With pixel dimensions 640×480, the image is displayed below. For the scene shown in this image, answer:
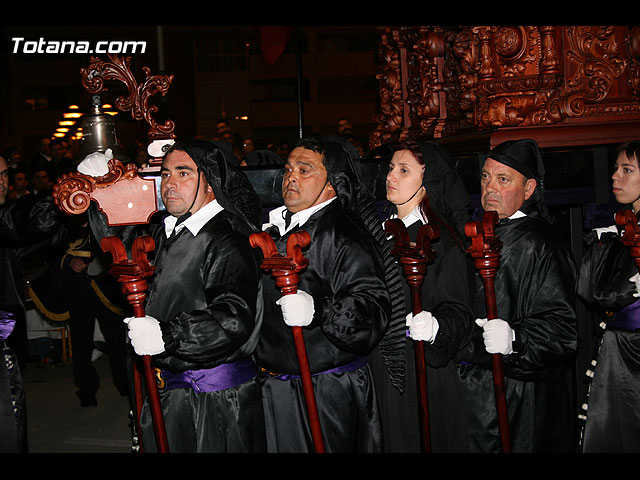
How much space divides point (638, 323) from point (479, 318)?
2.45 feet

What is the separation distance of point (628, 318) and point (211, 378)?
1.93 m

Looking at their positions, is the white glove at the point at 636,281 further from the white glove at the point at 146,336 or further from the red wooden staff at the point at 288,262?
the white glove at the point at 146,336

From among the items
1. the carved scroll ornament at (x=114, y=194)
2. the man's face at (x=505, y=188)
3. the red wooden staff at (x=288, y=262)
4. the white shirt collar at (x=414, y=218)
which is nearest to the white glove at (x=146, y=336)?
the red wooden staff at (x=288, y=262)

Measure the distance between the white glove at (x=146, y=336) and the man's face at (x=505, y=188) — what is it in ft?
5.36

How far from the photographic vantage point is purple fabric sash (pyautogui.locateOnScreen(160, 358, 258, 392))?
121 inches

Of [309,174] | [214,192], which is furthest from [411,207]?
[214,192]

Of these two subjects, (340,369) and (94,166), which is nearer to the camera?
(340,369)

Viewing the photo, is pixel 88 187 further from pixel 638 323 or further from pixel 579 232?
pixel 579 232

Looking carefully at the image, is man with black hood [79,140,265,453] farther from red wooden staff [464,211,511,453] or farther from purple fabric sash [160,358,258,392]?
red wooden staff [464,211,511,453]

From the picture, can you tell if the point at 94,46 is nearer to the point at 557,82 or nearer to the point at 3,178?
the point at 3,178

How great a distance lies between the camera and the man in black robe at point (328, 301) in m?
3.13

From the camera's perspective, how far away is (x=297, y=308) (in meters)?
2.86

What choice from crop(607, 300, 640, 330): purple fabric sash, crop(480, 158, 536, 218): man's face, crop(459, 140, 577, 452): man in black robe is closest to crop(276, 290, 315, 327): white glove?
crop(459, 140, 577, 452): man in black robe

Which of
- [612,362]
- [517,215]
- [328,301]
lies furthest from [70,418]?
[612,362]
